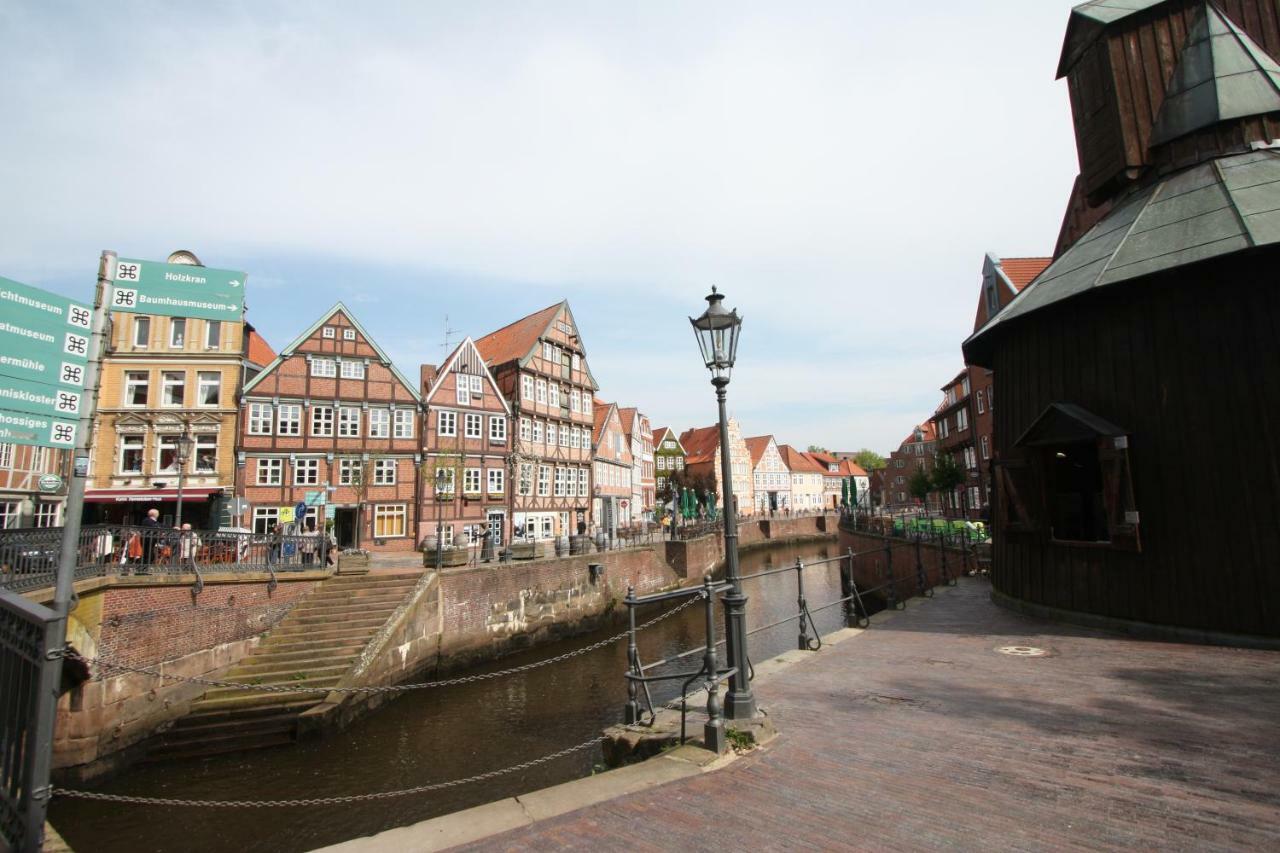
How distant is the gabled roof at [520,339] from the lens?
111 ft

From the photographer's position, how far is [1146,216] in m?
11.2

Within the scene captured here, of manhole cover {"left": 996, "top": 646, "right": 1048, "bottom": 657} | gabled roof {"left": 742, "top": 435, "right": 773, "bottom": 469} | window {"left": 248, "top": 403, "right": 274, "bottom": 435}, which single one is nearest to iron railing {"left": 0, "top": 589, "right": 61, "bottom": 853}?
manhole cover {"left": 996, "top": 646, "right": 1048, "bottom": 657}

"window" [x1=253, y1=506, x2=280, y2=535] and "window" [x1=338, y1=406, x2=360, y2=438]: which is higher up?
"window" [x1=338, y1=406, x2=360, y2=438]

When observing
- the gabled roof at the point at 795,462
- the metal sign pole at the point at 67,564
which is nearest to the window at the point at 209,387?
the metal sign pole at the point at 67,564

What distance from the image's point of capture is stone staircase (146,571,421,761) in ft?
39.1

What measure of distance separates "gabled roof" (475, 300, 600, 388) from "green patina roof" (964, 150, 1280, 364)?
2561cm

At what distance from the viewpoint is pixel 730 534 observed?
618cm

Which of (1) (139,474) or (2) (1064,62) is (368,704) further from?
(2) (1064,62)

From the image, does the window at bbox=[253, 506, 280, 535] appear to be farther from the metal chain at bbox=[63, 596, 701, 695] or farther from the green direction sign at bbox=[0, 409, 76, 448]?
the green direction sign at bbox=[0, 409, 76, 448]

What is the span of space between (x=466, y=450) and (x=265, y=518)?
8742 mm

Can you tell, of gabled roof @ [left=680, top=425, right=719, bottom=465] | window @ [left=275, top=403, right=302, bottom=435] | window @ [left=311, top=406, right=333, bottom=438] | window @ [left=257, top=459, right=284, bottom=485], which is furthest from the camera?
gabled roof @ [left=680, top=425, right=719, bottom=465]

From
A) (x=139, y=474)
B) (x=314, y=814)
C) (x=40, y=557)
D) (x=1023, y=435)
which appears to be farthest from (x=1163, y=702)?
(x=139, y=474)

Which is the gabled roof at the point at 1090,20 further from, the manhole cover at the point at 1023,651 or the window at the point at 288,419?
the window at the point at 288,419

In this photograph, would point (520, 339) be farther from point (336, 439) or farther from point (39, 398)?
point (39, 398)
